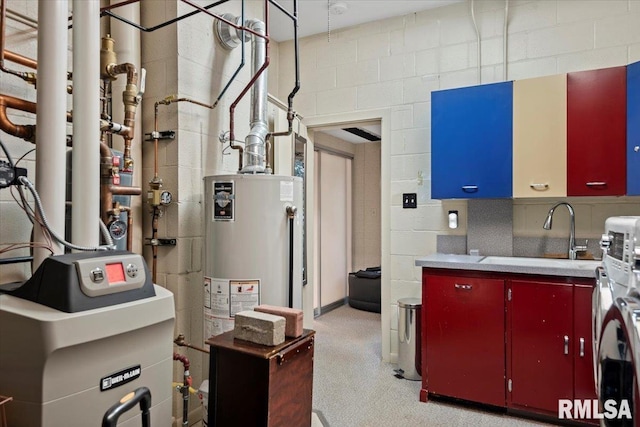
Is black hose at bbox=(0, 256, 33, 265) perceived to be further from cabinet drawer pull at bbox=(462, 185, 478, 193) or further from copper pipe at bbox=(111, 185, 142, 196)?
cabinet drawer pull at bbox=(462, 185, 478, 193)

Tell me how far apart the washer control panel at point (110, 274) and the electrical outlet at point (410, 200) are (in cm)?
248

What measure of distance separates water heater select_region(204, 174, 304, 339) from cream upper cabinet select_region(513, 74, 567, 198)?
166 cm

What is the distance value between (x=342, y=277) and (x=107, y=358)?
4673mm

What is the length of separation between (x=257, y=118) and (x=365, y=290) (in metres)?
3.36

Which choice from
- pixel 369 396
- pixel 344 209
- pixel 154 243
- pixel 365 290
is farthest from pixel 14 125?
pixel 344 209

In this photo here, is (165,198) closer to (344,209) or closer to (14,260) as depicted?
(14,260)

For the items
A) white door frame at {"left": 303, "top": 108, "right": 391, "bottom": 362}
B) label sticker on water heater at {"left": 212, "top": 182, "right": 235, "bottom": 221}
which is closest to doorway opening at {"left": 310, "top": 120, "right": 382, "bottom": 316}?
white door frame at {"left": 303, "top": 108, "right": 391, "bottom": 362}

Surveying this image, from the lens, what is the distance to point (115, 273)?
3.99 feet

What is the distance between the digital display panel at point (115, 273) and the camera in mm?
1193

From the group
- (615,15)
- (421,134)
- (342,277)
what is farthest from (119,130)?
(342,277)

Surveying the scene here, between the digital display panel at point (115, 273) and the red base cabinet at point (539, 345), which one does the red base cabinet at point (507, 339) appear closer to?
the red base cabinet at point (539, 345)

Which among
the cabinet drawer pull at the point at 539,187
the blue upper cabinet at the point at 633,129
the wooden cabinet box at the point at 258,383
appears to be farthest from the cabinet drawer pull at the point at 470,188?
the wooden cabinet box at the point at 258,383

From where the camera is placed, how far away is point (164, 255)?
240cm

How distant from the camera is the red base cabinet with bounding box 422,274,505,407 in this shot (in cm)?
252
